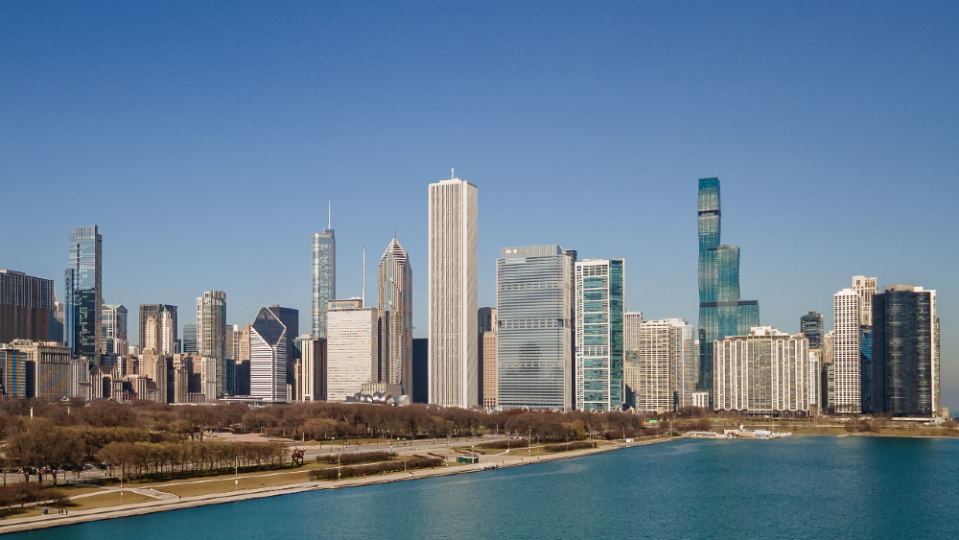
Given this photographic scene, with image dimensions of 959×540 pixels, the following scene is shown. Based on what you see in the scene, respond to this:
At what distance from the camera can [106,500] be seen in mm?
79500

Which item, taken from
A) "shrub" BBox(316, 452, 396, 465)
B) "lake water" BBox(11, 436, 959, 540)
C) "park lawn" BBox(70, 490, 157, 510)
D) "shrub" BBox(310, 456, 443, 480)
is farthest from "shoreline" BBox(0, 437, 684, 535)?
"shrub" BBox(316, 452, 396, 465)

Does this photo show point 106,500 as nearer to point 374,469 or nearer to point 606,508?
point 374,469

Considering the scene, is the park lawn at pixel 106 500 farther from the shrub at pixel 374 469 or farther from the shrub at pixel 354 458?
the shrub at pixel 354 458

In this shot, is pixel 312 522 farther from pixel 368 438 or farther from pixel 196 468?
pixel 368 438

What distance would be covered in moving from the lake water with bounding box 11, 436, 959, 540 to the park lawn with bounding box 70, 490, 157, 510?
13.3ft

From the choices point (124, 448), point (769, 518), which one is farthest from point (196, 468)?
point (769, 518)

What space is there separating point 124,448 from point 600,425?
111065mm

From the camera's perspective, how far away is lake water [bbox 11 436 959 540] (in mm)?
73500

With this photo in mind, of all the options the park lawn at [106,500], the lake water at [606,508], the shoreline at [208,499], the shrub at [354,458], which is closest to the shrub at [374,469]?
the shoreline at [208,499]

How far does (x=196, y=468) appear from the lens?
326ft

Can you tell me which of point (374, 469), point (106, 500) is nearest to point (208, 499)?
point (106, 500)

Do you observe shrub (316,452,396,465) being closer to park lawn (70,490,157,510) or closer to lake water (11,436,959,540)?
lake water (11,436,959,540)

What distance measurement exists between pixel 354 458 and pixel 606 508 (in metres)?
37.3

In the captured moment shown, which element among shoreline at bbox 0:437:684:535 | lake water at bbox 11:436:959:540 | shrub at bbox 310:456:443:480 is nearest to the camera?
shoreline at bbox 0:437:684:535
